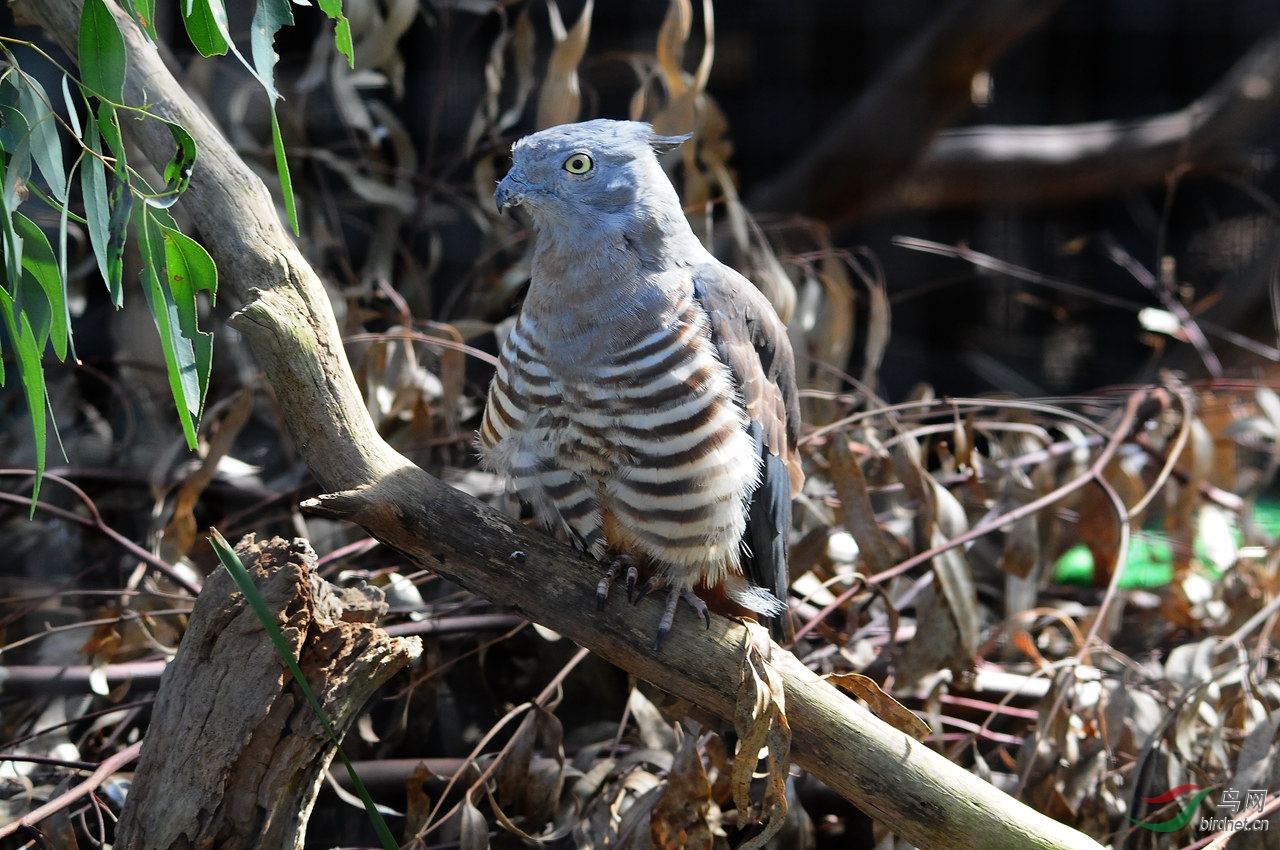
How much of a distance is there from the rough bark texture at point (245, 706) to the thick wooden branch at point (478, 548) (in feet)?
0.42

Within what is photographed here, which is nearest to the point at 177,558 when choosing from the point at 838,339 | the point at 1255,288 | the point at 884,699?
the point at 884,699

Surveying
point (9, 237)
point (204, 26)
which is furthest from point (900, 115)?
point (9, 237)

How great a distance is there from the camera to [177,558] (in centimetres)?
212

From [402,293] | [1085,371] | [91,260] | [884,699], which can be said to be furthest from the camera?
[1085,371]

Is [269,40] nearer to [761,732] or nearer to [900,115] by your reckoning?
[761,732]

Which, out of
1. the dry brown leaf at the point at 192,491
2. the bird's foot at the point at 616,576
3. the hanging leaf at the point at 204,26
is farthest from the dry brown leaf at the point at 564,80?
the hanging leaf at the point at 204,26

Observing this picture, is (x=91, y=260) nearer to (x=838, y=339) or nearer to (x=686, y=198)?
(x=686, y=198)

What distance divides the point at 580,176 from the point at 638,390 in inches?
15.3

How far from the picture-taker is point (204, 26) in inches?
43.5

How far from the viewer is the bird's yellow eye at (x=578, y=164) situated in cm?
167

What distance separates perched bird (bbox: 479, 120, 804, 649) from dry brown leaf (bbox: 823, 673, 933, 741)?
0.20 meters

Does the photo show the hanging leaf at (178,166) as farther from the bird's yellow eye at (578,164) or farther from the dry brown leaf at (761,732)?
the dry brown leaf at (761,732)

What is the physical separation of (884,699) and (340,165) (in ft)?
6.52

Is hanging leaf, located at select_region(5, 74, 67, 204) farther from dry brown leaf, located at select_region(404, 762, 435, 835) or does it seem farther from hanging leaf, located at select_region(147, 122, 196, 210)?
dry brown leaf, located at select_region(404, 762, 435, 835)
